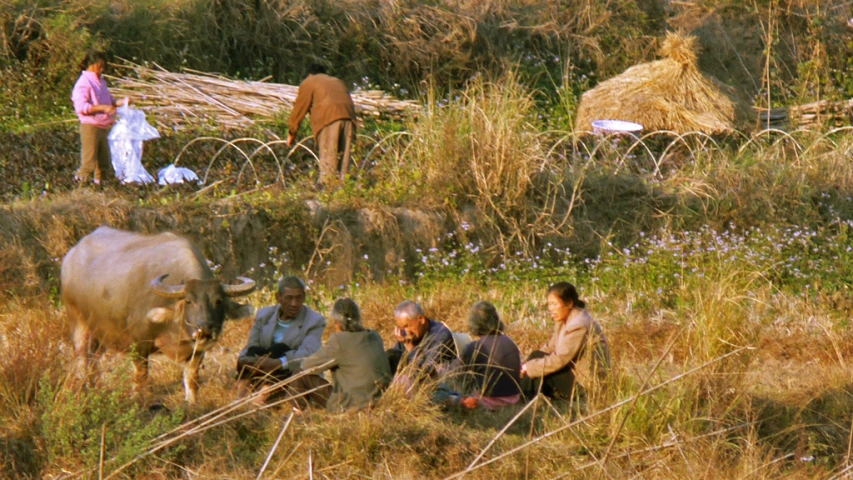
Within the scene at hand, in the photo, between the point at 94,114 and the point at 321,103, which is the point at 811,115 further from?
the point at 94,114

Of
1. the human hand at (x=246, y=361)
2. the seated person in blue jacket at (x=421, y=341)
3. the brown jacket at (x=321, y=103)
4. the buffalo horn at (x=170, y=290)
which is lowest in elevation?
the human hand at (x=246, y=361)

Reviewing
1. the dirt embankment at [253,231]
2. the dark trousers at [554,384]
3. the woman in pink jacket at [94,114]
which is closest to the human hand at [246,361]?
the dark trousers at [554,384]

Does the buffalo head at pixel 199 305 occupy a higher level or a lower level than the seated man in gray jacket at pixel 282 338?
higher

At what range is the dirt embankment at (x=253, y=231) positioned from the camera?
12.0 metres

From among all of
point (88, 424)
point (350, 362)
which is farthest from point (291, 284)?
point (88, 424)

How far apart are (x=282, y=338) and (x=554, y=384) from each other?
2.05 metres

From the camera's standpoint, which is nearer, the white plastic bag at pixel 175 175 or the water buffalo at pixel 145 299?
the water buffalo at pixel 145 299

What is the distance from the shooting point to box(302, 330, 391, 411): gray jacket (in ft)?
26.2

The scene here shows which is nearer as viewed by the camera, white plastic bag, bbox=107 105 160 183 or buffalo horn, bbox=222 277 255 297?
buffalo horn, bbox=222 277 255 297

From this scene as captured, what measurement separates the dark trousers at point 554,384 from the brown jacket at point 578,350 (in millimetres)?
79

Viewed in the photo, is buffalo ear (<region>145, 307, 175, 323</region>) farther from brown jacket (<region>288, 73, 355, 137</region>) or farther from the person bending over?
brown jacket (<region>288, 73, 355, 137</region>)

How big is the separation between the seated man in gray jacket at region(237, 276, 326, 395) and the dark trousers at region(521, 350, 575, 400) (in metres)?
1.59

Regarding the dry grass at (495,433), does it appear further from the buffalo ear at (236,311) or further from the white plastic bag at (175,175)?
the white plastic bag at (175,175)

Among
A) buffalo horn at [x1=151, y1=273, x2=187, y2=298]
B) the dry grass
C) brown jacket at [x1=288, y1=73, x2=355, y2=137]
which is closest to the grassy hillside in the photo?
the dry grass
